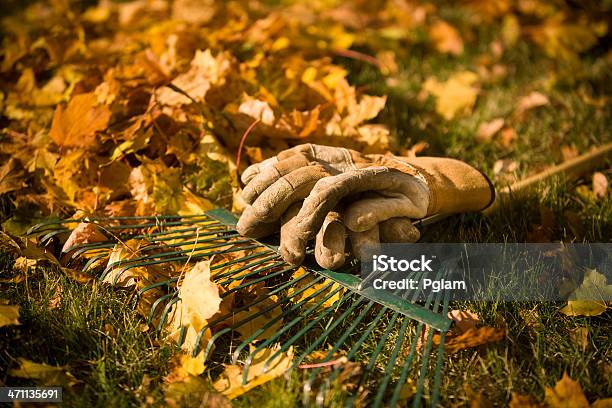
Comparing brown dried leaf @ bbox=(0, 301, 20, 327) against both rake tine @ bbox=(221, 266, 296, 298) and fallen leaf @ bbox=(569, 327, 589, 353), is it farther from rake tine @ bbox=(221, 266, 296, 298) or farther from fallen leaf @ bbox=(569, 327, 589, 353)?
fallen leaf @ bbox=(569, 327, 589, 353)

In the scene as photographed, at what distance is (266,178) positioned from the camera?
4.91ft

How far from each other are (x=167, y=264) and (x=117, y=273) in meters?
0.15

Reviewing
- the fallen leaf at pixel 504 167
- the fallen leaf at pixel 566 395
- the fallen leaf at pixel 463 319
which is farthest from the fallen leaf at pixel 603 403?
the fallen leaf at pixel 504 167

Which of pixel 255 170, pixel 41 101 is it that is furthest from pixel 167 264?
pixel 41 101

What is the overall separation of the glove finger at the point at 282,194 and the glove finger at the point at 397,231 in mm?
230

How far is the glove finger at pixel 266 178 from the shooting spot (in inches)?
59.0

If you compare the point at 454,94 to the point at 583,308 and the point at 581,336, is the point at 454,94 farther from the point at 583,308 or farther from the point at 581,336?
the point at 581,336

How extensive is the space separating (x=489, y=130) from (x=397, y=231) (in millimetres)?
1197

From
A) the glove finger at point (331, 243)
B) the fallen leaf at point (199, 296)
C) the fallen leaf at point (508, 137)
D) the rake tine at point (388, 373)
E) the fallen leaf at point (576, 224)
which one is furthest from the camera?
→ the fallen leaf at point (508, 137)

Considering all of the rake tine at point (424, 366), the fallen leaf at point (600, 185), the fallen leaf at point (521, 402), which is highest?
the rake tine at point (424, 366)

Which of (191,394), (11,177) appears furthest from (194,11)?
(191,394)

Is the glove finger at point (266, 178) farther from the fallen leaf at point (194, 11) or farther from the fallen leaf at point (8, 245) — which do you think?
the fallen leaf at point (194, 11)

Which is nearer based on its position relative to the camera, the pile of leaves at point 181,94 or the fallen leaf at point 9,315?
the fallen leaf at point 9,315

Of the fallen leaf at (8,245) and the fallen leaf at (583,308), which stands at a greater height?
the fallen leaf at (8,245)
